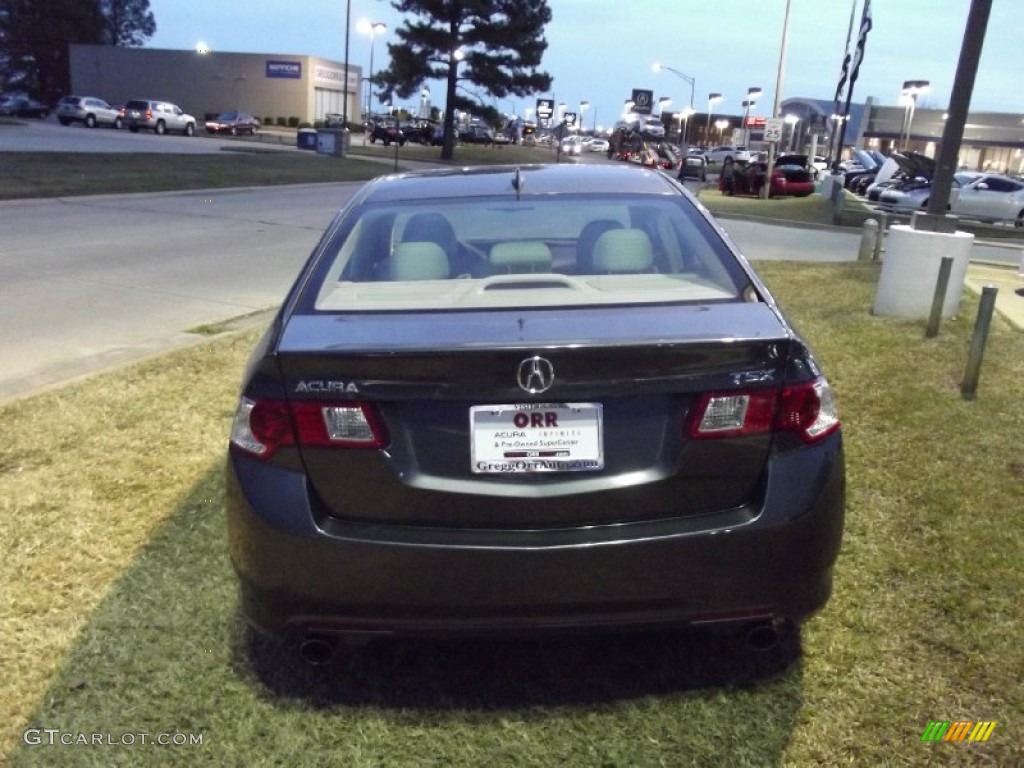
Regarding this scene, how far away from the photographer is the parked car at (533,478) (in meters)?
2.48

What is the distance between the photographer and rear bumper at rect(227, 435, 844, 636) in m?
2.49

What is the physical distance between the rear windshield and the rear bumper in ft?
2.33

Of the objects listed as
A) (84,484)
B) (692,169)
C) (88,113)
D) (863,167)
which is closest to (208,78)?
A: (88,113)

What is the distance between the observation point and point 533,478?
2512 millimetres

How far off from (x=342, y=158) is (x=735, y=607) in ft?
128

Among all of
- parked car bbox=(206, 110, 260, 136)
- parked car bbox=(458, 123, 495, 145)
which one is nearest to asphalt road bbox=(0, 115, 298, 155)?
parked car bbox=(206, 110, 260, 136)

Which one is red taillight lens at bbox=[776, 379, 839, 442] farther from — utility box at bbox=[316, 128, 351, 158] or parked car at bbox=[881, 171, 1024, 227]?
utility box at bbox=[316, 128, 351, 158]

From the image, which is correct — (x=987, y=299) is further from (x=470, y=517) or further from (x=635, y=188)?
(x=470, y=517)

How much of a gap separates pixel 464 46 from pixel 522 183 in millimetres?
46641

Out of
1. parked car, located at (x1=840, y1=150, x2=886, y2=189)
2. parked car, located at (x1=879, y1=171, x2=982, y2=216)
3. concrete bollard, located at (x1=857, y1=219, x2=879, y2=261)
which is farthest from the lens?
parked car, located at (x1=840, y1=150, x2=886, y2=189)

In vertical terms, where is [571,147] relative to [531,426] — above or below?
below

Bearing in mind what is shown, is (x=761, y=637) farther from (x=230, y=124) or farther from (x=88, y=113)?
(x=230, y=124)

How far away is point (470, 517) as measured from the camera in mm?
2512

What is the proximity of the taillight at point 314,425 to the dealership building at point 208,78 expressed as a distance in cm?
7771
